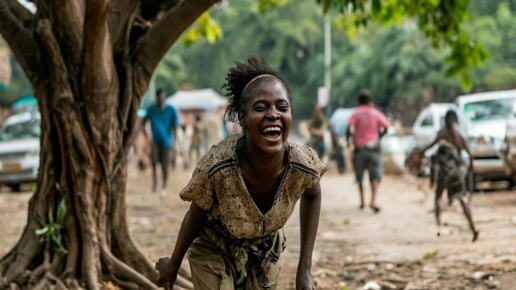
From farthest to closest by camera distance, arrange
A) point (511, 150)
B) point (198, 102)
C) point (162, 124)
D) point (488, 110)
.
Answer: point (198, 102) < point (488, 110) < point (162, 124) < point (511, 150)

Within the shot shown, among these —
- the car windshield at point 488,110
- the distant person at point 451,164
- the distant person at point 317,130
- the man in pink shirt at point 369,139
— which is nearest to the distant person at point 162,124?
the man in pink shirt at point 369,139

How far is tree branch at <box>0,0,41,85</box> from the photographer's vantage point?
633 centimetres

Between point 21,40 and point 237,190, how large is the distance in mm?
2926

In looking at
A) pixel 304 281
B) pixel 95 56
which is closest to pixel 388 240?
pixel 95 56

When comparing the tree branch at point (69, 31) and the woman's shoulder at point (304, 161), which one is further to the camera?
the tree branch at point (69, 31)

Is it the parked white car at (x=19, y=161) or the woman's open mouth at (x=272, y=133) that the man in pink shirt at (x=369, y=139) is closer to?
the parked white car at (x=19, y=161)

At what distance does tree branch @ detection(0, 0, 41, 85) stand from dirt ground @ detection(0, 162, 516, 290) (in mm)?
2095

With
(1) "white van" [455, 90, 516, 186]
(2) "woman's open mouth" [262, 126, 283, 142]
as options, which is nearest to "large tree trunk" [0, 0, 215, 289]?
(2) "woman's open mouth" [262, 126, 283, 142]

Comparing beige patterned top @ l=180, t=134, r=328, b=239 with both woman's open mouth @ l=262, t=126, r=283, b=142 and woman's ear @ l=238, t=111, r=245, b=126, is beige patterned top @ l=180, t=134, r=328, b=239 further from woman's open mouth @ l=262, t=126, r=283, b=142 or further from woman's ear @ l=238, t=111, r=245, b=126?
woman's open mouth @ l=262, t=126, r=283, b=142

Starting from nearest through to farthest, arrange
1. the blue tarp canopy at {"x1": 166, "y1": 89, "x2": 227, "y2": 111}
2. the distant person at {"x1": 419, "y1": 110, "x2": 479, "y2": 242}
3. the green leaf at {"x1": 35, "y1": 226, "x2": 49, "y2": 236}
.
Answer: the green leaf at {"x1": 35, "y1": 226, "x2": 49, "y2": 236}
the distant person at {"x1": 419, "y1": 110, "x2": 479, "y2": 242}
the blue tarp canopy at {"x1": 166, "y1": 89, "x2": 227, "y2": 111}

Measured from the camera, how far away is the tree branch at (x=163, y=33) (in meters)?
6.57

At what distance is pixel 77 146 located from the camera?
20.4 feet

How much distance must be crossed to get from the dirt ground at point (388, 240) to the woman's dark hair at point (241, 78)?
2.87 m

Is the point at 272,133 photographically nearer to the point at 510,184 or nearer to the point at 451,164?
the point at 451,164
